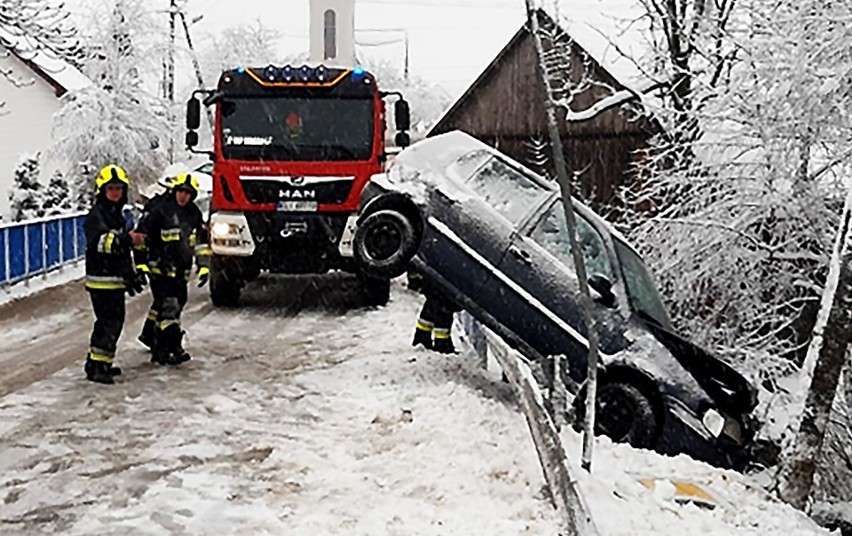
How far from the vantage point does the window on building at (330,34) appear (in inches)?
1444

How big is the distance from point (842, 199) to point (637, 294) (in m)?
3.21

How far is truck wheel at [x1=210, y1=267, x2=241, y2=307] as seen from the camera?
43.9 ft

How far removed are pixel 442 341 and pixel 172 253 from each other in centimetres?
267

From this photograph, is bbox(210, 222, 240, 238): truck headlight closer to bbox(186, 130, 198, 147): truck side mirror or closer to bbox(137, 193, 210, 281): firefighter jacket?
bbox(186, 130, 198, 147): truck side mirror

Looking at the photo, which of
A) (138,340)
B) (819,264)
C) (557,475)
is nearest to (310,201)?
(138,340)

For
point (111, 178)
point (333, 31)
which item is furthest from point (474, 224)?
point (333, 31)

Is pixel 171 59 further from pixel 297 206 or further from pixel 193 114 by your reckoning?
pixel 297 206

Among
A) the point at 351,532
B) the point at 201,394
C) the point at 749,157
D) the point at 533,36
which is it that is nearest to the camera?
the point at 533,36

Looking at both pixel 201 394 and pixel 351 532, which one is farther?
pixel 201 394

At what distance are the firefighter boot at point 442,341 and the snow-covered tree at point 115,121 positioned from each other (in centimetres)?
2125

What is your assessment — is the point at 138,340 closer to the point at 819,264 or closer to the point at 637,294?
the point at 637,294

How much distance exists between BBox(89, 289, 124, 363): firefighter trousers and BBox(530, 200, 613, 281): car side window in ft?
11.2

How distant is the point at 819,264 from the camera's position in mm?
10625

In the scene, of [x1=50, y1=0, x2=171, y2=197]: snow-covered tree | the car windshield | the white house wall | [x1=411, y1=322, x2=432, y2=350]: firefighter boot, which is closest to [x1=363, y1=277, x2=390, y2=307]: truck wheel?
[x1=411, y1=322, x2=432, y2=350]: firefighter boot
